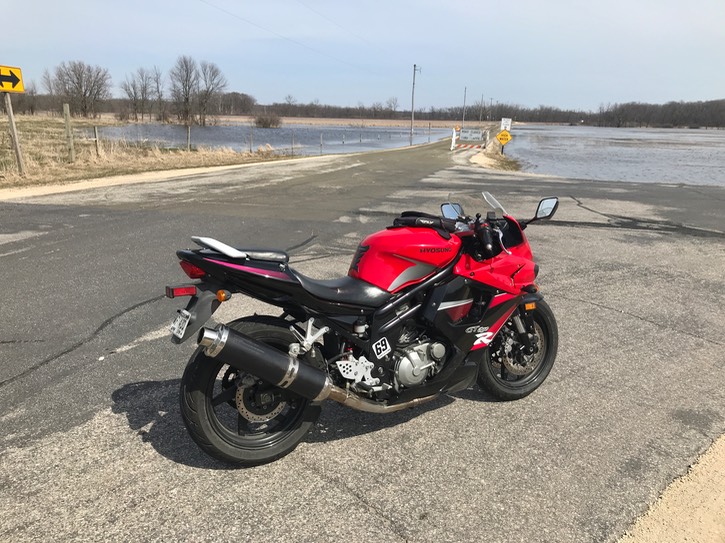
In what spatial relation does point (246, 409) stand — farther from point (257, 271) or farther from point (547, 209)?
point (547, 209)

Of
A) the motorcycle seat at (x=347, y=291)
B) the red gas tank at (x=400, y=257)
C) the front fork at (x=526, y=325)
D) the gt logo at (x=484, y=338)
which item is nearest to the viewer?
the motorcycle seat at (x=347, y=291)

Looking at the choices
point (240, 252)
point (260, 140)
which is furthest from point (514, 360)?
point (260, 140)

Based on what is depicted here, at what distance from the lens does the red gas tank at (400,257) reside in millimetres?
2875

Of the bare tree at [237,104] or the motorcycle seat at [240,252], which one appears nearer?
the motorcycle seat at [240,252]

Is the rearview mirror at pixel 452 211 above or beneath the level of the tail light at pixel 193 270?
above

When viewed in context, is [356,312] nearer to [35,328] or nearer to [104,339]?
[104,339]

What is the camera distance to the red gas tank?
9.43 ft

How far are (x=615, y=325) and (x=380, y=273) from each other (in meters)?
3.35

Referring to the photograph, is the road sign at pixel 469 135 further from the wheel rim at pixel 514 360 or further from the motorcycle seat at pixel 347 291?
the motorcycle seat at pixel 347 291

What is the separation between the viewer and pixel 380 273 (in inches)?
113

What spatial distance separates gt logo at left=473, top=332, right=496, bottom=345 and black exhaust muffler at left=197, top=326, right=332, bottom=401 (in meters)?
1.06

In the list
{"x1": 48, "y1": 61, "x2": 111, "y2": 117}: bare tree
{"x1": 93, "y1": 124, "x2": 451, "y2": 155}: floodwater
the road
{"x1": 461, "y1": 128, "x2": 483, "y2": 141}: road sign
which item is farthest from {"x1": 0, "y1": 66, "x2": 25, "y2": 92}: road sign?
{"x1": 48, "y1": 61, "x2": 111, "y2": 117}: bare tree

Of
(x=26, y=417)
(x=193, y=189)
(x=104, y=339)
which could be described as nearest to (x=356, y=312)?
(x=26, y=417)

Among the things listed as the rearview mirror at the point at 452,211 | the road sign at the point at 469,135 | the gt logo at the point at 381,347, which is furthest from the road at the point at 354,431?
the road sign at the point at 469,135
